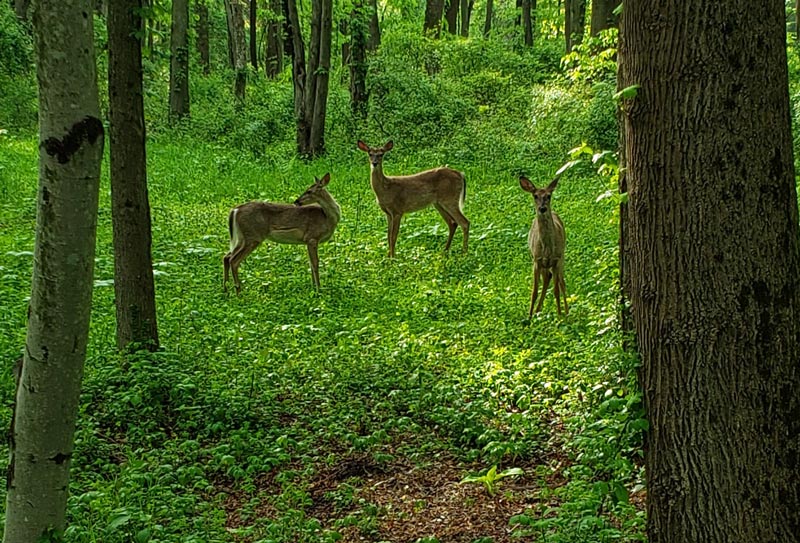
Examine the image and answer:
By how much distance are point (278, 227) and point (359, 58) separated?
35.2ft

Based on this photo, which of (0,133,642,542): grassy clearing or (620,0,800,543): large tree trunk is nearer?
(620,0,800,543): large tree trunk

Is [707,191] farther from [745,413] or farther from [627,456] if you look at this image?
[627,456]

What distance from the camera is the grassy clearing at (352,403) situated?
4.50 metres

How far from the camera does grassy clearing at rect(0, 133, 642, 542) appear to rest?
4.50 m

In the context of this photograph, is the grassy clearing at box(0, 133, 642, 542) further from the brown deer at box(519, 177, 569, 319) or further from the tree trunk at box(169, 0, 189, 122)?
the tree trunk at box(169, 0, 189, 122)

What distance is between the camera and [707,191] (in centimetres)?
316

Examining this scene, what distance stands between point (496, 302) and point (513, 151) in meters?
10.1

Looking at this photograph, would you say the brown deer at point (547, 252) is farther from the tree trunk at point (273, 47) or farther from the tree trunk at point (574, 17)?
the tree trunk at point (273, 47)

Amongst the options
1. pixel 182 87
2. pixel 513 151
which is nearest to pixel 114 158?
pixel 513 151

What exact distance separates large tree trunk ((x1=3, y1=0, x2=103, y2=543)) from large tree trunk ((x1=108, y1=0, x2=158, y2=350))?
10.6ft

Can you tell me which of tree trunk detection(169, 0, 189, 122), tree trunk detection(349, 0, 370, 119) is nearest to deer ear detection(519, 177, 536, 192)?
tree trunk detection(349, 0, 370, 119)

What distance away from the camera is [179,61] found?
904 inches

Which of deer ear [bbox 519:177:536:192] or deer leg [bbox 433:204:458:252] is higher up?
deer ear [bbox 519:177:536:192]

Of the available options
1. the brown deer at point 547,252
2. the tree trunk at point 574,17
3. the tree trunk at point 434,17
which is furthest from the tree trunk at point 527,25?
the brown deer at point 547,252
